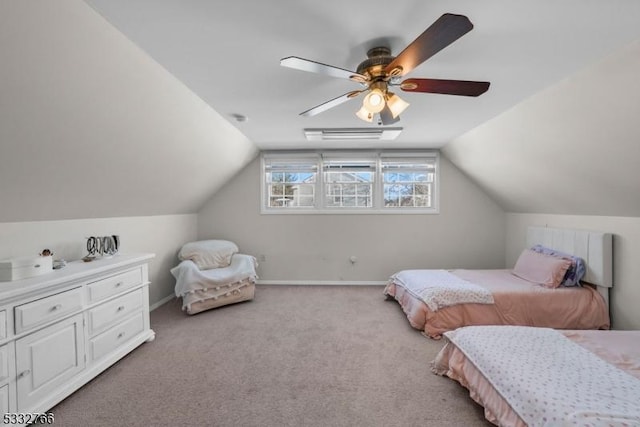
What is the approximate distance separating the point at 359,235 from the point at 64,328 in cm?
351

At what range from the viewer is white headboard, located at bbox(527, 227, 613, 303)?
2643 mm

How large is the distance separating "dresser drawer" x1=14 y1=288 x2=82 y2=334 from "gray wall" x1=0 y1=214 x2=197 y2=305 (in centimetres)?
57

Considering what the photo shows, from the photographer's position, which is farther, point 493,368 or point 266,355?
point 266,355

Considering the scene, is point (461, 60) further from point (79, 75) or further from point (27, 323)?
point (27, 323)

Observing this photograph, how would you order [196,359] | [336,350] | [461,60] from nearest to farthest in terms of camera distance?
[461,60] → [196,359] → [336,350]

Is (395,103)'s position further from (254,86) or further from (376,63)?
(254,86)

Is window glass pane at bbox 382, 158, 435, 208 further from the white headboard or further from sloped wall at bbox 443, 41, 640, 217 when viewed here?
the white headboard

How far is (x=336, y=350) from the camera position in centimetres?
243

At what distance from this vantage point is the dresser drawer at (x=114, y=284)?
2.02 meters

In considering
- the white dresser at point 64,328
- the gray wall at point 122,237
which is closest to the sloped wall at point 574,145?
the white dresser at point 64,328

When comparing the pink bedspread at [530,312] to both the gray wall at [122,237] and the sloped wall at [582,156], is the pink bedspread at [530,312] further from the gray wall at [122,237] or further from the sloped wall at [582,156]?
the gray wall at [122,237]

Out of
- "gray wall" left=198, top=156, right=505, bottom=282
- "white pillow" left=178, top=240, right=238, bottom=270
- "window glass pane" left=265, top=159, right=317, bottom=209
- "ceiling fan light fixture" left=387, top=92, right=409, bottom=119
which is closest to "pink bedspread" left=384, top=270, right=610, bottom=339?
"gray wall" left=198, top=156, right=505, bottom=282

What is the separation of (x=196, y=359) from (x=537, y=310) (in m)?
3.24

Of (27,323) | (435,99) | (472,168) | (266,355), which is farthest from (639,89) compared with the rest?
(27,323)
